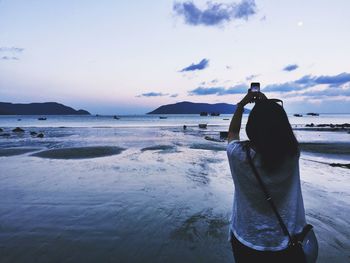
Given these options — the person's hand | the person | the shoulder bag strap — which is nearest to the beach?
the person

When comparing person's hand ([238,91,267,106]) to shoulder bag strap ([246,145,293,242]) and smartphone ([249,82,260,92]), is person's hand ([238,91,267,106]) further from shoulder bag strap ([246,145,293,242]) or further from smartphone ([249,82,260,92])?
shoulder bag strap ([246,145,293,242])

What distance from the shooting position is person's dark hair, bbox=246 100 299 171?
7.06ft

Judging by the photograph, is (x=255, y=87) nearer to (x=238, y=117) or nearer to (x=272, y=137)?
(x=238, y=117)

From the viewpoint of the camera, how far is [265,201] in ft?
7.42

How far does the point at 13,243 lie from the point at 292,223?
17.4 feet

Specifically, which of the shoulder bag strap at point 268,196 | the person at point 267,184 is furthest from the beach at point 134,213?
the shoulder bag strap at point 268,196

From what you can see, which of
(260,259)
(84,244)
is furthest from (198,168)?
(260,259)

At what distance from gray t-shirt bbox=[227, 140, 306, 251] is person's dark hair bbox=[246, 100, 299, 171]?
0.06m

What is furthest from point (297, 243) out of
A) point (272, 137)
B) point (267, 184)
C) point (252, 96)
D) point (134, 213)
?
point (134, 213)

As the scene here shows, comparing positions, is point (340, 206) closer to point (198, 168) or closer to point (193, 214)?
point (193, 214)

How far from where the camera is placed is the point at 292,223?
2277mm

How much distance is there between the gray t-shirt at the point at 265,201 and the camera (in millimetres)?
2213

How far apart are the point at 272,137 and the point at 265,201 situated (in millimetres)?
500

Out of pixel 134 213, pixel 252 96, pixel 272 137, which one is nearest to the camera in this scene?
pixel 272 137
